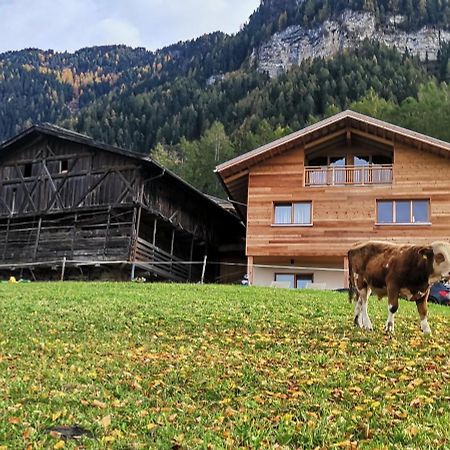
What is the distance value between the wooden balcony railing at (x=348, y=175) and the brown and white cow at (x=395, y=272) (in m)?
17.6

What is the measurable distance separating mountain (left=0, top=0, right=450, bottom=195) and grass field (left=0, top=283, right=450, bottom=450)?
42.3m

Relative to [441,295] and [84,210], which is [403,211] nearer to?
[441,295]

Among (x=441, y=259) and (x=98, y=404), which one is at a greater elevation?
(x=441, y=259)

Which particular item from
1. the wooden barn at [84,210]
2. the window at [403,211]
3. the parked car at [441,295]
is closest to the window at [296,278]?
the window at [403,211]

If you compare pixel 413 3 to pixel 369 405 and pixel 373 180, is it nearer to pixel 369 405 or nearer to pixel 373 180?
pixel 373 180

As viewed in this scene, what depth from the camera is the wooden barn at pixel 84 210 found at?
33.3 meters

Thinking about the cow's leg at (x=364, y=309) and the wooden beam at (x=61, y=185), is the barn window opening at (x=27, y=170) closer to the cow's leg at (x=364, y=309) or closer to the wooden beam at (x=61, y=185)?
the wooden beam at (x=61, y=185)

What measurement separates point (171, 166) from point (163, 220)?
123 ft

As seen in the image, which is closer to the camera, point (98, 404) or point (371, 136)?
point (98, 404)

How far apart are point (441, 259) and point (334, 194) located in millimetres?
19194

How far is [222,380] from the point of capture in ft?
29.6

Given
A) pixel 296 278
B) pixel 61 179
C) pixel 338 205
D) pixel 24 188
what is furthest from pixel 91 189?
pixel 338 205

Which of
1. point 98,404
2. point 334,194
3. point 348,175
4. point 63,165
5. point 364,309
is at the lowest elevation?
point 98,404

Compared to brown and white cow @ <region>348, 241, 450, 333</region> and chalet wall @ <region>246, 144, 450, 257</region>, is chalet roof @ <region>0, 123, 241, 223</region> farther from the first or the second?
brown and white cow @ <region>348, 241, 450, 333</region>
